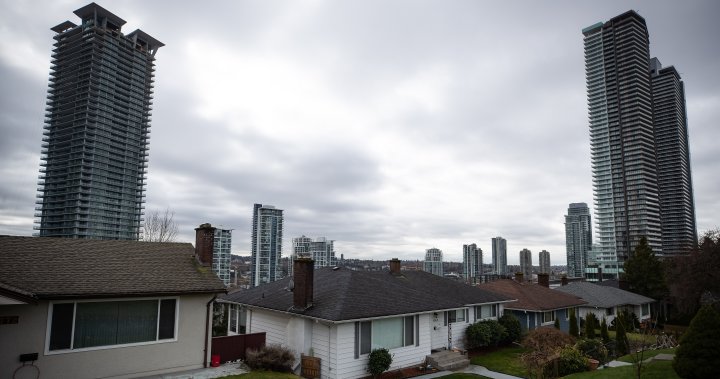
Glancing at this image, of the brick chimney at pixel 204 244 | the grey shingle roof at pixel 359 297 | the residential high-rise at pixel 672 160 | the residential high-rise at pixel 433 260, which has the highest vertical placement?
the residential high-rise at pixel 672 160

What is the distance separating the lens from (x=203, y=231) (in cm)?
1859

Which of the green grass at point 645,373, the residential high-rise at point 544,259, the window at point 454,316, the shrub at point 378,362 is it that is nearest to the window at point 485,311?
the window at point 454,316

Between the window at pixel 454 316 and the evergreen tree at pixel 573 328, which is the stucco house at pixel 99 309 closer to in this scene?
the window at pixel 454 316

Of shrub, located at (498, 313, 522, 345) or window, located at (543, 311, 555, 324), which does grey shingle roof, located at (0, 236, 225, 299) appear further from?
window, located at (543, 311, 555, 324)

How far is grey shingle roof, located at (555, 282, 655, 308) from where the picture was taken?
36.9m

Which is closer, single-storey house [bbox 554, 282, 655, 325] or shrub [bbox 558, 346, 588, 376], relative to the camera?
shrub [bbox 558, 346, 588, 376]

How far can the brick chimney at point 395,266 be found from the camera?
96.0 feet

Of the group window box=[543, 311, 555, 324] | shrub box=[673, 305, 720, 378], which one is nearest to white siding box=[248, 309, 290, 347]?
shrub box=[673, 305, 720, 378]

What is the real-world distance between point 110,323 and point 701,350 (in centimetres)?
1928

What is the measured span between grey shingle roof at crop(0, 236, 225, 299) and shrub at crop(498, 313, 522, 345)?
742 inches

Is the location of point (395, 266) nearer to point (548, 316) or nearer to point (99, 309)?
point (548, 316)

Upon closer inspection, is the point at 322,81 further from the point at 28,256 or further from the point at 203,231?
the point at 28,256

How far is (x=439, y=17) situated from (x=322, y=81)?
7.32 metres

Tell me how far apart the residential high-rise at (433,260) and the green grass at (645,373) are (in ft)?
515
